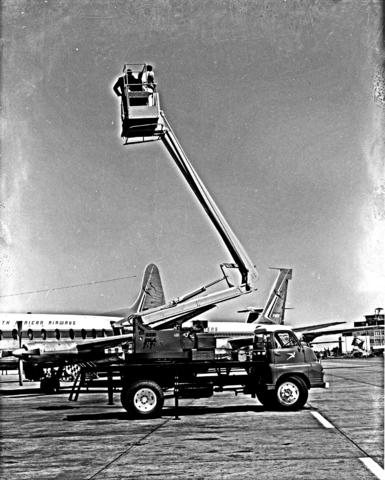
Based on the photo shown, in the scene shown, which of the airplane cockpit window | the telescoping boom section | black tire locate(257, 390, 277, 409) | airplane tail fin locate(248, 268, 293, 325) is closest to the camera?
the telescoping boom section

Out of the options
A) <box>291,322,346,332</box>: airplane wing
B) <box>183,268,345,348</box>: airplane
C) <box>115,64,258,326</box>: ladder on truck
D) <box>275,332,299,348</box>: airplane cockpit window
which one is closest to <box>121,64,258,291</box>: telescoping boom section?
<box>115,64,258,326</box>: ladder on truck

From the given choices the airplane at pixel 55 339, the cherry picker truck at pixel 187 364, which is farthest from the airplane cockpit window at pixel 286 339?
the airplane at pixel 55 339

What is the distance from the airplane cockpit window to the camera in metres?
17.0

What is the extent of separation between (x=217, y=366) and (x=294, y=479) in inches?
325

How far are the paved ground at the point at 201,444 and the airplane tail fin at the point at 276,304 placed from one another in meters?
37.0

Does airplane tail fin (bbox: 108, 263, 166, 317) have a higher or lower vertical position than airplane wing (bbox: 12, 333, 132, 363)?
higher

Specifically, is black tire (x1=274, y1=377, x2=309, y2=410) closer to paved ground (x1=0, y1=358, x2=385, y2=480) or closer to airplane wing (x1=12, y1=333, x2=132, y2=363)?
paved ground (x1=0, y1=358, x2=385, y2=480)

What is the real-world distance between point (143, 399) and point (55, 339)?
21958 mm

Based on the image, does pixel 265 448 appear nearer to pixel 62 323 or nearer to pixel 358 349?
pixel 62 323

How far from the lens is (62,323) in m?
37.4

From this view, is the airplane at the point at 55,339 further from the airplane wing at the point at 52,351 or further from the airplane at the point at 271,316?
the airplane at the point at 271,316

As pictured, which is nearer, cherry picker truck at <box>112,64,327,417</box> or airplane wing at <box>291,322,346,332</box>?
cherry picker truck at <box>112,64,327,417</box>

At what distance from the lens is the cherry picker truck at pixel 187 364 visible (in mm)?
15242

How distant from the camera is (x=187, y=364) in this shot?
15.5 m
